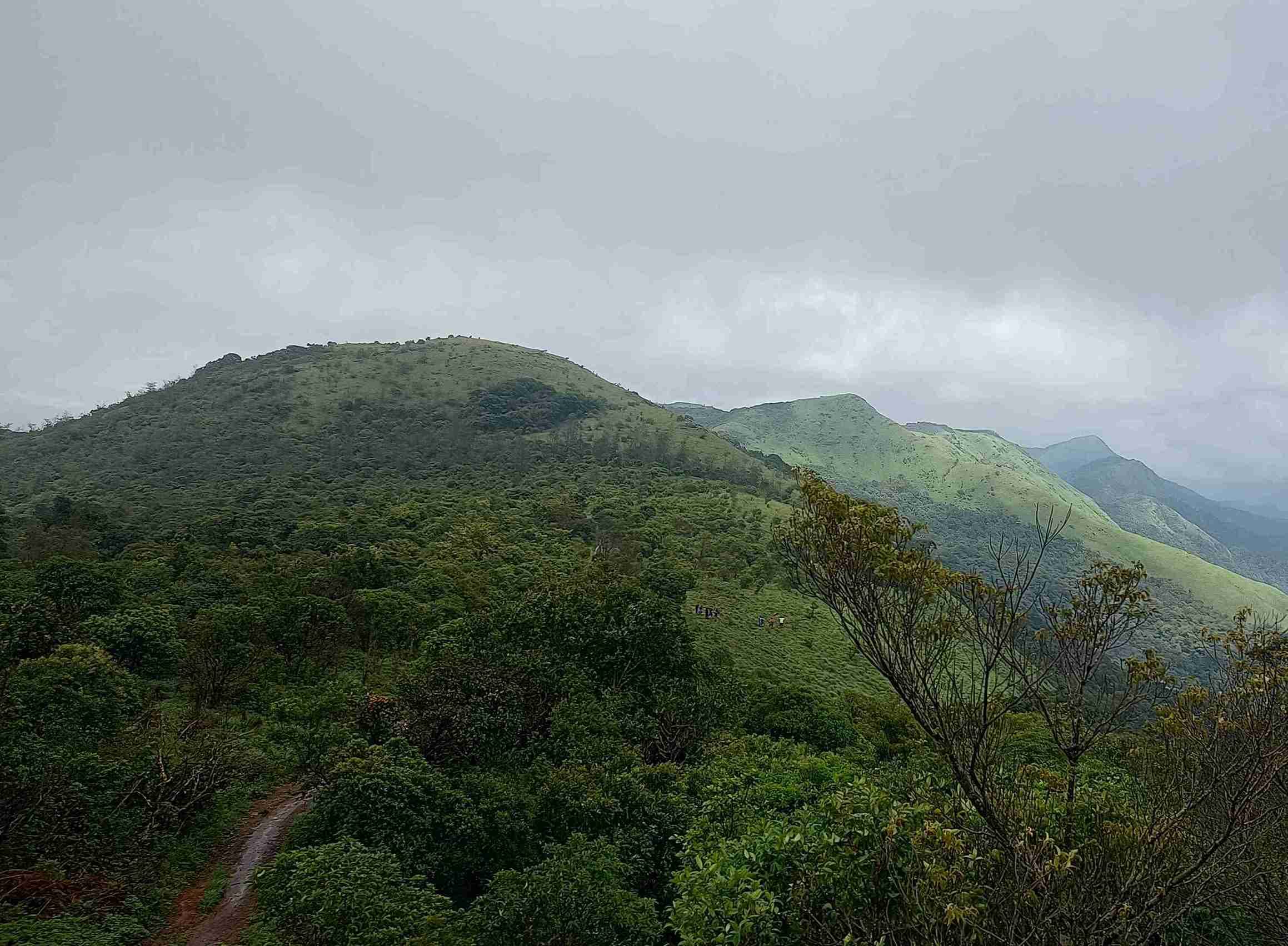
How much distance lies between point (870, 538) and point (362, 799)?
11.3 m

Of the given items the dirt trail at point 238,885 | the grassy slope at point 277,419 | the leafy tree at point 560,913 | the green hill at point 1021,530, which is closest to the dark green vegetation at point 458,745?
the leafy tree at point 560,913

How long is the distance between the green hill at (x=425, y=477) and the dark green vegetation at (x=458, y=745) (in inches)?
28.0

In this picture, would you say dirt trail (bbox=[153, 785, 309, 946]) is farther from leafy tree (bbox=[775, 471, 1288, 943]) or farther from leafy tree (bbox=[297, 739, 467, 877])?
leafy tree (bbox=[775, 471, 1288, 943])

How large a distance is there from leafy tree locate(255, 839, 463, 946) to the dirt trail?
158 cm

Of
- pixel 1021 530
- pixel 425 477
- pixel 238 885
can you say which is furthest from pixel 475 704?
pixel 1021 530

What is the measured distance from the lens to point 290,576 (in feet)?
94.3

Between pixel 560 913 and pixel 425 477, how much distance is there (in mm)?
73218

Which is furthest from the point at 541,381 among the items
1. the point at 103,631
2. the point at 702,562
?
the point at 103,631

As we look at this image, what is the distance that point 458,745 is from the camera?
15656 millimetres

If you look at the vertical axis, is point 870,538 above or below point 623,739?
above

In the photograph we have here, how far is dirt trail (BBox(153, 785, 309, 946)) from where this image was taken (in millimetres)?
11406

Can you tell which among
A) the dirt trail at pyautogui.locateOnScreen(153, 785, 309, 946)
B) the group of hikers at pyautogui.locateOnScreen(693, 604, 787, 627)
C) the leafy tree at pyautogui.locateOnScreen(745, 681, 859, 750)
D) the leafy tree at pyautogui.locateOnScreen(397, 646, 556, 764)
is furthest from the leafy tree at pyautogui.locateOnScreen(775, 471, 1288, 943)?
the group of hikers at pyautogui.locateOnScreen(693, 604, 787, 627)

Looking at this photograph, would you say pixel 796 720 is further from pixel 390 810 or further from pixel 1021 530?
pixel 1021 530

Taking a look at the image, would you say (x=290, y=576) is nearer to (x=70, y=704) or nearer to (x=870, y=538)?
(x=70, y=704)
